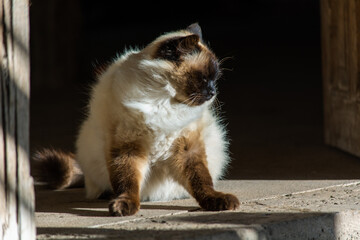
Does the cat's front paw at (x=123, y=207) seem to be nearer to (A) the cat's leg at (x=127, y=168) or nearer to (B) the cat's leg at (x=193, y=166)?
(A) the cat's leg at (x=127, y=168)

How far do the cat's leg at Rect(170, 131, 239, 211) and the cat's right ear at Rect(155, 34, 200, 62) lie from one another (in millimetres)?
469

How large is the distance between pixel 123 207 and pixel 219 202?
0.54 metres

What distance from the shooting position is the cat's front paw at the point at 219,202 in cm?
402

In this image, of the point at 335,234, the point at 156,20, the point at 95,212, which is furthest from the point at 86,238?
the point at 156,20

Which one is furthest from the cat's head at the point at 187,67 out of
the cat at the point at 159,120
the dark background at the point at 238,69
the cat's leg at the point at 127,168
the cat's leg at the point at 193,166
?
the dark background at the point at 238,69

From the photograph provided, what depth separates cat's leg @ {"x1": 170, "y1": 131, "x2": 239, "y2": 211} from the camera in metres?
4.17

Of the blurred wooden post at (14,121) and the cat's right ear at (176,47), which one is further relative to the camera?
the cat's right ear at (176,47)

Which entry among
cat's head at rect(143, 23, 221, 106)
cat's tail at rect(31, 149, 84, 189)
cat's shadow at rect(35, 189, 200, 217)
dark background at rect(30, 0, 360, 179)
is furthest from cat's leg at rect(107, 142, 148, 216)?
dark background at rect(30, 0, 360, 179)

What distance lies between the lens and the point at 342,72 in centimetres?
588

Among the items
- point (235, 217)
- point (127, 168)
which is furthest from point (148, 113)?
point (235, 217)

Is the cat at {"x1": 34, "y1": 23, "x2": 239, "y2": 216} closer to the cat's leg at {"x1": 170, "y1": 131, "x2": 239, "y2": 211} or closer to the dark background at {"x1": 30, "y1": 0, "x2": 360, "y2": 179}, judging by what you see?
the cat's leg at {"x1": 170, "y1": 131, "x2": 239, "y2": 211}

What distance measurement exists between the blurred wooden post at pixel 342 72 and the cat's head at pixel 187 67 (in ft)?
6.05

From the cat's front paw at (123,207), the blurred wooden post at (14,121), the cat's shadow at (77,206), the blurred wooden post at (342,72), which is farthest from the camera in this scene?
the blurred wooden post at (342,72)

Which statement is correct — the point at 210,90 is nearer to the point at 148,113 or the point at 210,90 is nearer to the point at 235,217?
the point at 148,113
